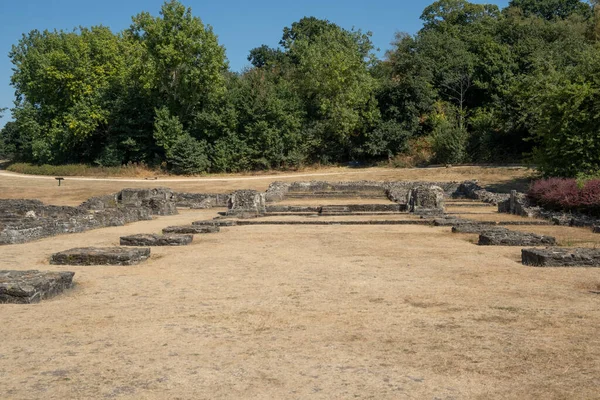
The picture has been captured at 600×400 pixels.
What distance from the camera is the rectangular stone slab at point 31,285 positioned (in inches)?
291

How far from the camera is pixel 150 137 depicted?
150 ft

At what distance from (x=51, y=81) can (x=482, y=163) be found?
107 feet

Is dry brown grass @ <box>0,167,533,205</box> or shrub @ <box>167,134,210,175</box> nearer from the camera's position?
dry brown grass @ <box>0,167,533,205</box>

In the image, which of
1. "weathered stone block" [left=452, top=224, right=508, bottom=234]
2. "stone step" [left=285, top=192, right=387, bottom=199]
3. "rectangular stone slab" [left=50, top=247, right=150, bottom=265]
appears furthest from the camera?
"stone step" [left=285, top=192, right=387, bottom=199]

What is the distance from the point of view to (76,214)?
20.4 m

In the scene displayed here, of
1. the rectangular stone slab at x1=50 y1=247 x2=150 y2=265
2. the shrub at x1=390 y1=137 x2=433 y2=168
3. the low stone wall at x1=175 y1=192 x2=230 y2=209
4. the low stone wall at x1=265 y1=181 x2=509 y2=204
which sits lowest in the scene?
the low stone wall at x1=175 y1=192 x2=230 y2=209

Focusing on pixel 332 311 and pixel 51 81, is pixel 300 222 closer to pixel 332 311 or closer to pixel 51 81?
pixel 332 311

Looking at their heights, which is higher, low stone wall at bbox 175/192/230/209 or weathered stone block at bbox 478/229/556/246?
weathered stone block at bbox 478/229/556/246

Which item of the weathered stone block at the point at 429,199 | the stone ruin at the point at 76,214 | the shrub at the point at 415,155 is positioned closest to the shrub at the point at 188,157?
the shrub at the point at 415,155

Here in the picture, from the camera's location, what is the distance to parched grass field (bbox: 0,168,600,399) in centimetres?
471

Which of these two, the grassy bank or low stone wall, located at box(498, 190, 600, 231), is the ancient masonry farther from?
the grassy bank

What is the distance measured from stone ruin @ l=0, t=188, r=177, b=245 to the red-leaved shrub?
13.7 meters

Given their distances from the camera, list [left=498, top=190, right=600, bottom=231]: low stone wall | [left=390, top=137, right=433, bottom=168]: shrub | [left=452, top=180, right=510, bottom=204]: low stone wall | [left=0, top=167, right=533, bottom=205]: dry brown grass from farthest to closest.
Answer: [left=390, top=137, right=433, bottom=168]: shrub < [left=0, top=167, right=533, bottom=205]: dry brown grass < [left=452, top=180, right=510, bottom=204]: low stone wall < [left=498, top=190, right=600, bottom=231]: low stone wall

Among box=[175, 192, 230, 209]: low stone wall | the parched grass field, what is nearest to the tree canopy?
box=[175, 192, 230, 209]: low stone wall
